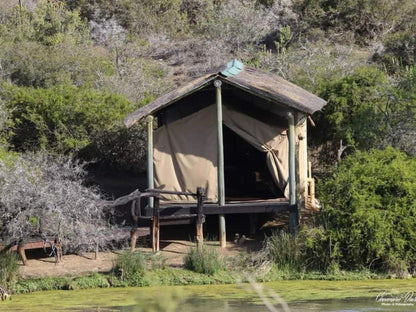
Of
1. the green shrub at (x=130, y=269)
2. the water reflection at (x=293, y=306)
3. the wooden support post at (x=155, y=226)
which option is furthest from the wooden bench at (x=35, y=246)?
the water reflection at (x=293, y=306)

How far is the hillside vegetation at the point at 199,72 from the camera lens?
45.8 feet

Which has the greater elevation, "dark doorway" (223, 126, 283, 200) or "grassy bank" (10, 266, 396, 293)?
"dark doorway" (223, 126, 283, 200)

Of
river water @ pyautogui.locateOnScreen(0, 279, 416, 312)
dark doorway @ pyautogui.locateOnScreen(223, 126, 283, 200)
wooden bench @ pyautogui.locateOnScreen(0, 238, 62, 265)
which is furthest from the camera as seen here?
dark doorway @ pyautogui.locateOnScreen(223, 126, 283, 200)

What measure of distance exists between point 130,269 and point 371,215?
393cm

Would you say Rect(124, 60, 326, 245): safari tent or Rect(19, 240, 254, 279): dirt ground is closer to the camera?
Rect(19, 240, 254, 279): dirt ground

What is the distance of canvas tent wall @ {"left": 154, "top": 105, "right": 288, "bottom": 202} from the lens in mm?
15656

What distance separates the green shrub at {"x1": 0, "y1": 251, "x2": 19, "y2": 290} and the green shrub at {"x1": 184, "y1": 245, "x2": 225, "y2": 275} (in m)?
2.71

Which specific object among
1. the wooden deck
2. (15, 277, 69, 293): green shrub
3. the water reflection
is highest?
the wooden deck

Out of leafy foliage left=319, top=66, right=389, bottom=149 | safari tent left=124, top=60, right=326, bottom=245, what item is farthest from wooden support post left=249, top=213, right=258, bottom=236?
leafy foliage left=319, top=66, right=389, bottom=149

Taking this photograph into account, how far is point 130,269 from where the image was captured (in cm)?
1350

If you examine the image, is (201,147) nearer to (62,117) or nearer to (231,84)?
(231,84)

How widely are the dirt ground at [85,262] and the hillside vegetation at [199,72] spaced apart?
283mm

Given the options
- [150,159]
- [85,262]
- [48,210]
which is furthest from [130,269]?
[150,159]

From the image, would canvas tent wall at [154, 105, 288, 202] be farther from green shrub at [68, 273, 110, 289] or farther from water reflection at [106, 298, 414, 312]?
water reflection at [106, 298, 414, 312]
